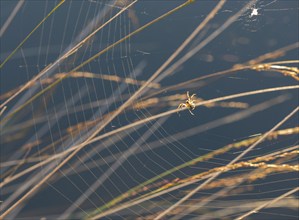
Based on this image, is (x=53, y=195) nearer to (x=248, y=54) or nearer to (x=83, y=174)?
(x=83, y=174)

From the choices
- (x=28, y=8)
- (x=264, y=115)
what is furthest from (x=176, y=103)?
(x=28, y=8)

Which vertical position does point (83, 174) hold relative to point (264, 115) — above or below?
below

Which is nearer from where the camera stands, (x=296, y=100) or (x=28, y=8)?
(x=296, y=100)

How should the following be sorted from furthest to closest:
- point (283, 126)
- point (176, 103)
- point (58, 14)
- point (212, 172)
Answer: point (58, 14), point (283, 126), point (176, 103), point (212, 172)

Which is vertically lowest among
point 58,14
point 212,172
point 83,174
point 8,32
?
point 212,172

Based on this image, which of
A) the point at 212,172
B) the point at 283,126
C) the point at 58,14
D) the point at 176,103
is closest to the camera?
the point at 212,172

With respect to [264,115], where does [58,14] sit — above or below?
above

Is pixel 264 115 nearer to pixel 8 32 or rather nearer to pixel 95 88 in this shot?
pixel 95 88

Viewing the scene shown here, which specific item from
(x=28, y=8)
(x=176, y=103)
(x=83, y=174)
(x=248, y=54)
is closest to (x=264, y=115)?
(x=248, y=54)

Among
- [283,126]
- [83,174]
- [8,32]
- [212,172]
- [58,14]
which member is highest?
[58,14]
